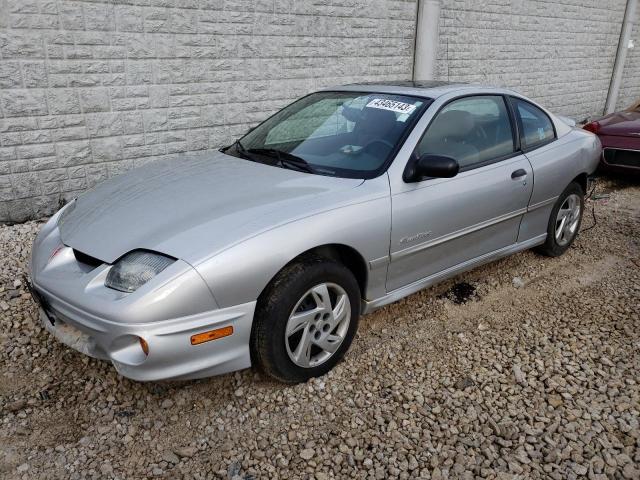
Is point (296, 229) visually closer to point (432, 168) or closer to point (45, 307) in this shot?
point (432, 168)

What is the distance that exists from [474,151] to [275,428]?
7.14ft

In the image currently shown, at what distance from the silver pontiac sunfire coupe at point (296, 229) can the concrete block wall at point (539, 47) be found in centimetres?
531

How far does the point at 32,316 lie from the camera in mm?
3459

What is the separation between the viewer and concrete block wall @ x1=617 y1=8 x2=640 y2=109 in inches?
531

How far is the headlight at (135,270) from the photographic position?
236cm

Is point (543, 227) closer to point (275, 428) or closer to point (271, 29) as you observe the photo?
Result: point (275, 428)

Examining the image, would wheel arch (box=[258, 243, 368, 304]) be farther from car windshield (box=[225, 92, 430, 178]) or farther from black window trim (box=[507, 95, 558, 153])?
black window trim (box=[507, 95, 558, 153])

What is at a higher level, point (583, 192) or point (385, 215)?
point (385, 215)

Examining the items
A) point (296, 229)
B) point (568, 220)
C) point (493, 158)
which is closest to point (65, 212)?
point (296, 229)

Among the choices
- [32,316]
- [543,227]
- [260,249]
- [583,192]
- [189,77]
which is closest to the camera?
[260,249]

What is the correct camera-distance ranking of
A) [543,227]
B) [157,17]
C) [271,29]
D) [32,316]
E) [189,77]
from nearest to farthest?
[32,316], [543,227], [157,17], [189,77], [271,29]

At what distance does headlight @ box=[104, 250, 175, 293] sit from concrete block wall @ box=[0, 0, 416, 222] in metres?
3.33

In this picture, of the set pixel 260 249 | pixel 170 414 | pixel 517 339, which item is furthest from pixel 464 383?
pixel 170 414

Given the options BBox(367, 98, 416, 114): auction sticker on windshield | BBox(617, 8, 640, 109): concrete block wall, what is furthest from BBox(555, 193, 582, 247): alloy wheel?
BBox(617, 8, 640, 109): concrete block wall
